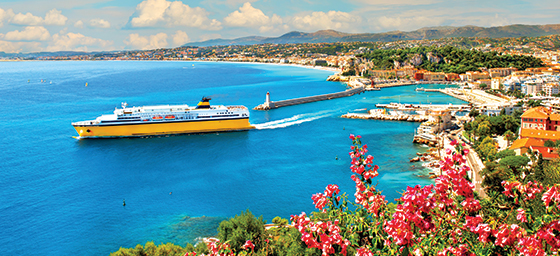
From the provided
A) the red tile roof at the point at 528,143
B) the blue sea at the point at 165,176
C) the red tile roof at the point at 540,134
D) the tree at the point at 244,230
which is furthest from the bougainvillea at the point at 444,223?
the red tile roof at the point at 540,134

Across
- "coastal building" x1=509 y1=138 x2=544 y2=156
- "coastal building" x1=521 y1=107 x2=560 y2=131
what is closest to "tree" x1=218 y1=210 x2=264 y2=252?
"coastal building" x1=509 y1=138 x2=544 y2=156

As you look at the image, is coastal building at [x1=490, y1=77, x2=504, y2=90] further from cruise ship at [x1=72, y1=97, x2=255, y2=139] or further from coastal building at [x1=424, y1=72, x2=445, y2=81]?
cruise ship at [x1=72, y1=97, x2=255, y2=139]

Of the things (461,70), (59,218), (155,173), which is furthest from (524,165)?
(461,70)

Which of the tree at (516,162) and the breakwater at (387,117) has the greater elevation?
the tree at (516,162)

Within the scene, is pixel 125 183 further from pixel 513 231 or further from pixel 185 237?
pixel 513 231

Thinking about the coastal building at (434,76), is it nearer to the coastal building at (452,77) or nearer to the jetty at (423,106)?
the coastal building at (452,77)

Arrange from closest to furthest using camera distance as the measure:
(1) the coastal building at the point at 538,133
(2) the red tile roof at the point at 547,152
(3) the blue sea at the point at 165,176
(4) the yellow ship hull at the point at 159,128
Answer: (3) the blue sea at the point at 165,176 → (2) the red tile roof at the point at 547,152 → (1) the coastal building at the point at 538,133 → (4) the yellow ship hull at the point at 159,128

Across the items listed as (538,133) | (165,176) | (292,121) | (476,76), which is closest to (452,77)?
(476,76)

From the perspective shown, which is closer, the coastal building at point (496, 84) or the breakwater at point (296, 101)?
the breakwater at point (296, 101)

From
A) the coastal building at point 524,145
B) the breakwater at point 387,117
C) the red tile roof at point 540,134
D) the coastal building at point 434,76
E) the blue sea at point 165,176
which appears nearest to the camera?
the blue sea at point 165,176

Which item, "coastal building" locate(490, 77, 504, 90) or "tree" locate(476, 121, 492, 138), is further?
"coastal building" locate(490, 77, 504, 90)

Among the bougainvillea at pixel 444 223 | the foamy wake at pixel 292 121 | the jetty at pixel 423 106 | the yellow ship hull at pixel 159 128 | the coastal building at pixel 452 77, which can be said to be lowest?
the jetty at pixel 423 106

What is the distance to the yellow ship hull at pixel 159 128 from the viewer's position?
841 inches

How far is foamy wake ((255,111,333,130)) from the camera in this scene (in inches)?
949
